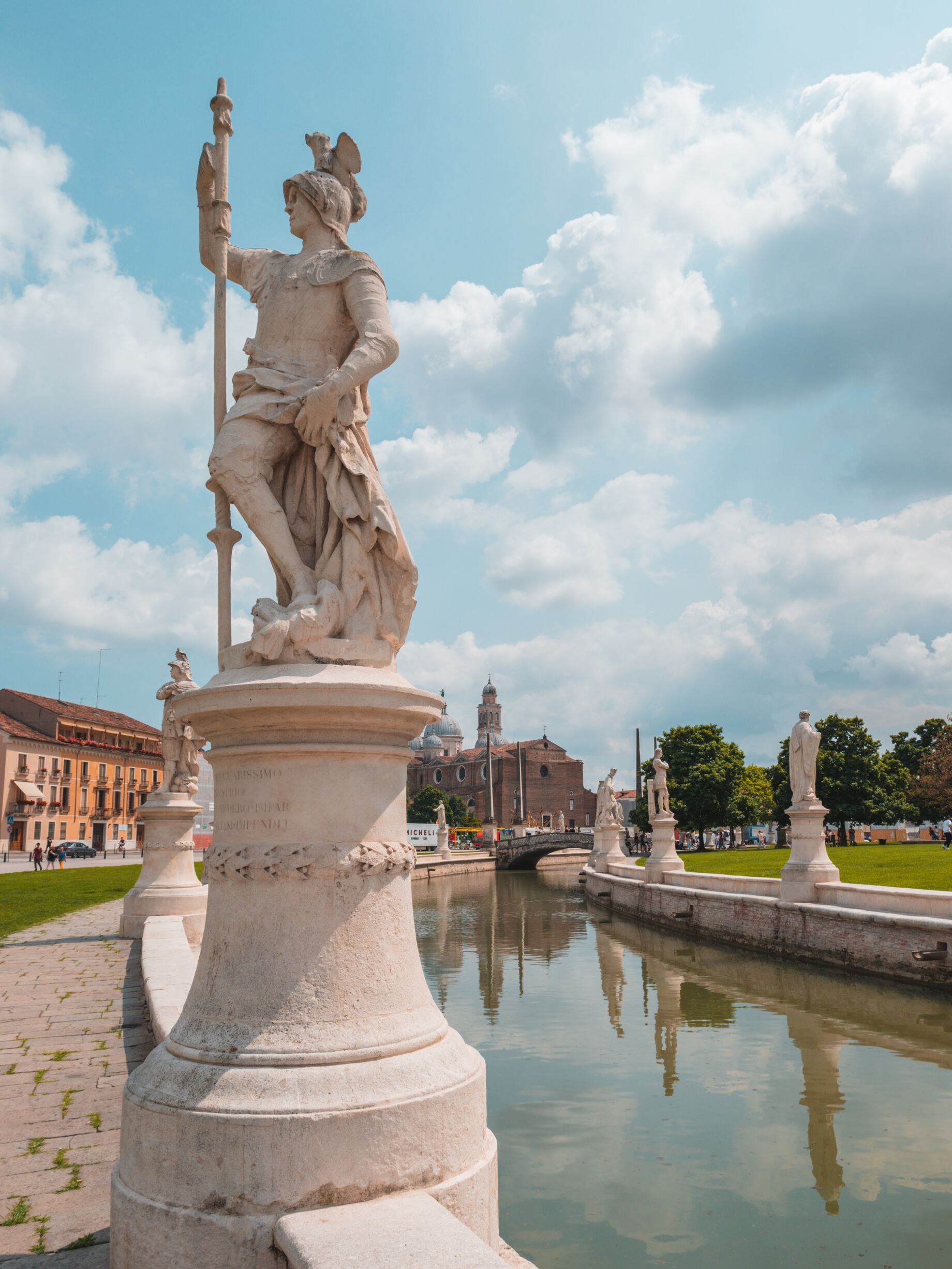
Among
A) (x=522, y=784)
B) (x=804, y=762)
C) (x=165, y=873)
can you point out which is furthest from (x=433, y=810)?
(x=165, y=873)

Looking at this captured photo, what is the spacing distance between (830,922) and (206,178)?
13.9 m

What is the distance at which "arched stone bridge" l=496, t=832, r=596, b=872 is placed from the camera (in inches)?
2153

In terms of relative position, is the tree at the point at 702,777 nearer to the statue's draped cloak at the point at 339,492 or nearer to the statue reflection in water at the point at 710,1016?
the statue reflection in water at the point at 710,1016

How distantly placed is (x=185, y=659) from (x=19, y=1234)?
11046 mm

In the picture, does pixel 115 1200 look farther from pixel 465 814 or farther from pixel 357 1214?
pixel 465 814

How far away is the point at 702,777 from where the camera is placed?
5462 cm

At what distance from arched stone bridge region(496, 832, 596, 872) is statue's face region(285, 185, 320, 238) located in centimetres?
5180

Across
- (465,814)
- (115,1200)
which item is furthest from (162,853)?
(465,814)

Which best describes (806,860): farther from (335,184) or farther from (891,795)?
(891,795)

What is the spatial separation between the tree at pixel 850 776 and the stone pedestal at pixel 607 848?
18387 millimetres

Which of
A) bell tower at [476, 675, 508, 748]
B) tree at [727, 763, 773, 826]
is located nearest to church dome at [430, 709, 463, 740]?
bell tower at [476, 675, 508, 748]

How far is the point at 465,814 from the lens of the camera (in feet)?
338

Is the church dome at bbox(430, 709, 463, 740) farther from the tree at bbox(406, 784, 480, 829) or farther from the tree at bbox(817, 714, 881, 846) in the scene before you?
the tree at bbox(817, 714, 881, 846)

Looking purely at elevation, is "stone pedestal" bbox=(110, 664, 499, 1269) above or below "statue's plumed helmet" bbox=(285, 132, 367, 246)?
below
